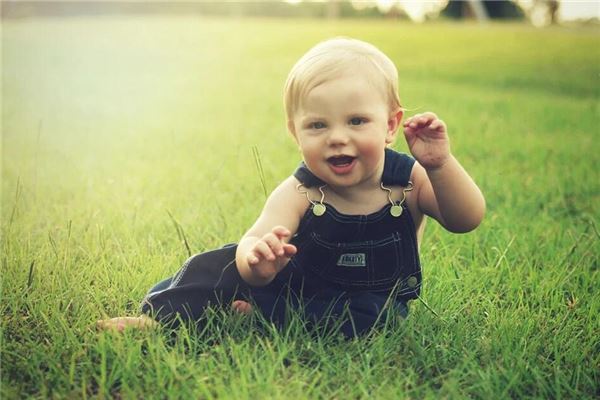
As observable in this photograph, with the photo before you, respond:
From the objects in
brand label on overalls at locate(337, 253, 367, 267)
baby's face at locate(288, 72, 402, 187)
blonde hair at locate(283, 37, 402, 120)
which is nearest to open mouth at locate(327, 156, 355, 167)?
baby's face at locate(288, 72, 402, 187)

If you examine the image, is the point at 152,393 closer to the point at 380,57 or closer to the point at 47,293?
the point at 47,293

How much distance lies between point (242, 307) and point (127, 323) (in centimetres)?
37

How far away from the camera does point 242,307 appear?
7.83 ft

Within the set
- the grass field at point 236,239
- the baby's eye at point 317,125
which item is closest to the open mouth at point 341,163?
the baby's eye at point 317,125

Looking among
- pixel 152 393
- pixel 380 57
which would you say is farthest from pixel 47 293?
pixel 380 57

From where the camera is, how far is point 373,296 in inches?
94.6

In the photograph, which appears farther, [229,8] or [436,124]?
[229,8]

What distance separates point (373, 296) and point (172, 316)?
66 centimetres

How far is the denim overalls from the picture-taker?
7.73 ft

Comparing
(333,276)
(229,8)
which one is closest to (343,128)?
(333,276)

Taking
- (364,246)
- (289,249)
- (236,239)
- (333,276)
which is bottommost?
(236,239)

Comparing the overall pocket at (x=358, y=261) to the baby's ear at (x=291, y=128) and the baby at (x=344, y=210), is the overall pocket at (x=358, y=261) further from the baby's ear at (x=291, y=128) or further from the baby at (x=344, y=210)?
the baby's ear at (x=291, y=128)

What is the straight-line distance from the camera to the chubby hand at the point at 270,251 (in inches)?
79.8

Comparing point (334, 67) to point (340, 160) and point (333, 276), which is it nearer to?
point (340, 160)
